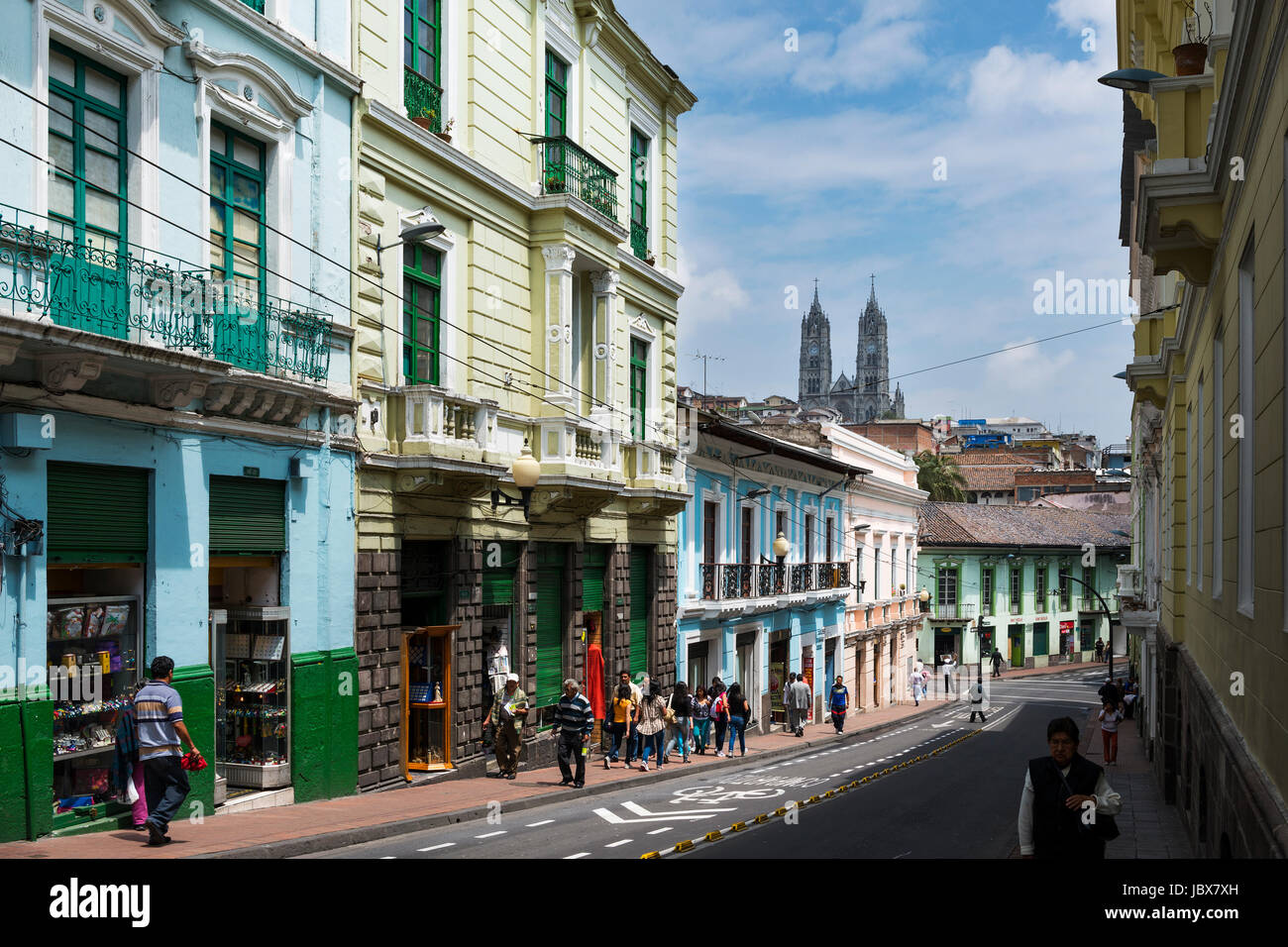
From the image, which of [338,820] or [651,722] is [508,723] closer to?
[651,722]

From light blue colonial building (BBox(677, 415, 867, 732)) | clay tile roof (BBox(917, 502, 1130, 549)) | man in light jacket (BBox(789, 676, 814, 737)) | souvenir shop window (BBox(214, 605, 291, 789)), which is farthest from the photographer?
clay tile roof (BBox(917, 502, 1130, 549))

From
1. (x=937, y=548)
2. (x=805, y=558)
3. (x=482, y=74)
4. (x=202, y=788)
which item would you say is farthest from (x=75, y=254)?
(x=937, y=548)

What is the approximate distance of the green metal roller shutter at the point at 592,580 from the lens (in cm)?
2266

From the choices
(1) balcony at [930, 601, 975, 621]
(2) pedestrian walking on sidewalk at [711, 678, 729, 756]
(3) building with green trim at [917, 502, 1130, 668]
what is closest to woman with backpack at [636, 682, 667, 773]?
(2) pedestrian walking on sidewalk at [711, 678, 729, 756]

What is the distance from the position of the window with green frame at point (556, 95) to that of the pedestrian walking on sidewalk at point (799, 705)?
1584 cm

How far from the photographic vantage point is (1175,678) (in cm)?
1905

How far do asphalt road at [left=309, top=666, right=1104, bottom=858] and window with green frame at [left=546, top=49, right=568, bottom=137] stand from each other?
11.5m

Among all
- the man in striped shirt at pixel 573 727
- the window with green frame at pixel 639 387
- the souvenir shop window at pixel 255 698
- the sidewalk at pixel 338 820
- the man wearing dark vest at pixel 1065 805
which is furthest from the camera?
the window with green frame at pixel 639 387

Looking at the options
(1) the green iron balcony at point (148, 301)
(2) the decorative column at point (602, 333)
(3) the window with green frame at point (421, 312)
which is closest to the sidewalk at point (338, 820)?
(1) the green iron balcony at point (148, 301)

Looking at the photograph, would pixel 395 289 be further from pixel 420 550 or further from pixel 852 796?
pixel 852 796

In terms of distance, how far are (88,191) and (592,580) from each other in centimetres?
1311

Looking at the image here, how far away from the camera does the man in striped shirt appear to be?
56.1ft

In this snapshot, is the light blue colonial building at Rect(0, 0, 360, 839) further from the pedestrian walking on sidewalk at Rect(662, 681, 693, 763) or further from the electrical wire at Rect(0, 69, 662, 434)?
the pedestrian walking on sidewalk at Rect(662, 681, 693, 763)

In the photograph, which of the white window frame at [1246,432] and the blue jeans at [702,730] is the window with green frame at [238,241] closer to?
the white window frame at [1246,432]
